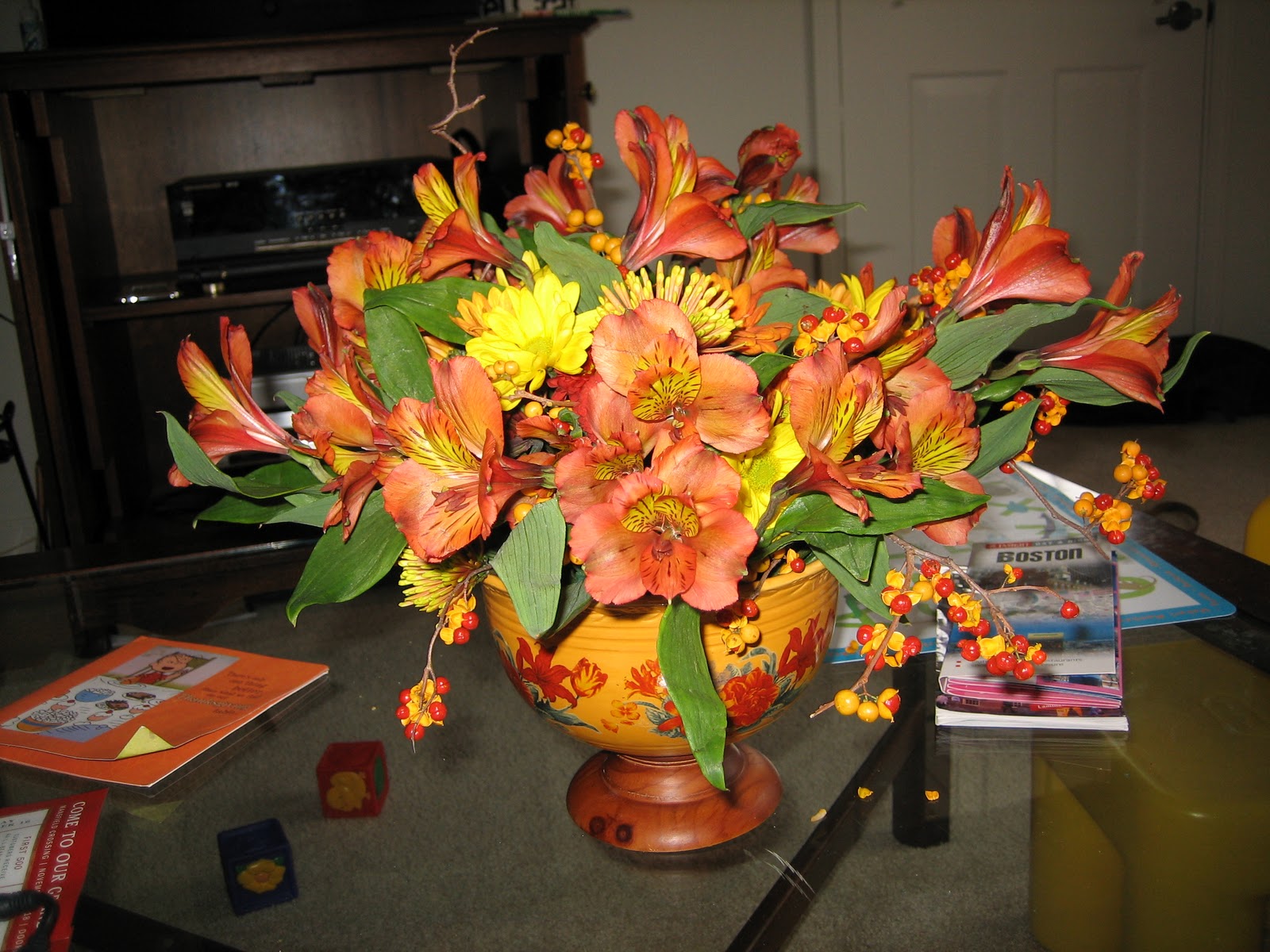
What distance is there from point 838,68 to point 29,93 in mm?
1969

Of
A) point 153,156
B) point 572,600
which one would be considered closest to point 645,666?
point 572,600

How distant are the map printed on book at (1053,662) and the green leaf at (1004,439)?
14 centimetres

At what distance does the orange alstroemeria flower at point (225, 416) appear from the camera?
576 millimetres

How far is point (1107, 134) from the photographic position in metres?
3.03

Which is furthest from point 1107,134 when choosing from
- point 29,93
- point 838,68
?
point 29,93

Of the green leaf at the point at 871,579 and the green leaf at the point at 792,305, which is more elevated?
the green leaf at the point at 792,305

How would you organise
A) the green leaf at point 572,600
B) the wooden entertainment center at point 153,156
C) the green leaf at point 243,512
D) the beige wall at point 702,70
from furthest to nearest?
the beige wall at point 702,70 → the wooden entertainment center at point 153,156 → the green leaf at point 243,512 → the green leaf at point 572,600

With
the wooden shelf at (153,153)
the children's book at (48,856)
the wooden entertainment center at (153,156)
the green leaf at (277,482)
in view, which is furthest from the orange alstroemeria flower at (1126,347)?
the wooden shelf at (153,153)

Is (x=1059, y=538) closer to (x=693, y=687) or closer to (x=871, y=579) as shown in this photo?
(x=871, y=579)

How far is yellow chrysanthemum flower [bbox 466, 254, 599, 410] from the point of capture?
44cm

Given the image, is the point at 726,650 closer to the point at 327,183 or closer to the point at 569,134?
the point at 569,134

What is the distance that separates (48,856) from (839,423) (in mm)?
544

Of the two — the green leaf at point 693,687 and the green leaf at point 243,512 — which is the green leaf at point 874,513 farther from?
the green leaf at point 243,512

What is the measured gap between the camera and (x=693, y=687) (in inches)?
18.1
